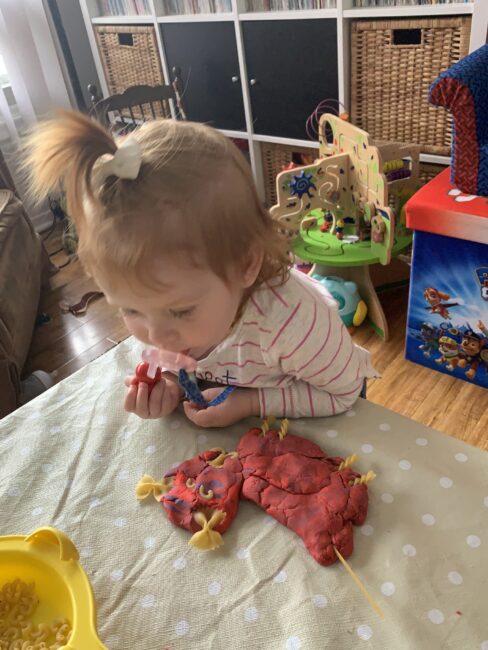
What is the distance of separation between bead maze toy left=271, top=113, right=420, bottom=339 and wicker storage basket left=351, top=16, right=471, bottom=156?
0.13m

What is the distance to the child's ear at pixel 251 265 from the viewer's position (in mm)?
538

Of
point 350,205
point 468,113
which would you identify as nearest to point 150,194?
point 468,113

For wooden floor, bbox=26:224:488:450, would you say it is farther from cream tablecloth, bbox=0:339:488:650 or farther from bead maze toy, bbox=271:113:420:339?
cream tablecloth, bbox=0:339:488:650

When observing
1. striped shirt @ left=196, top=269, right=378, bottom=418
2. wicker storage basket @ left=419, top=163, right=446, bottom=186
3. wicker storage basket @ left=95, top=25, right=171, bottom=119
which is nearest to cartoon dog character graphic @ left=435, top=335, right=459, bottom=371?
wicker storage basket @ left=419, top=163, right=446, bottom=186

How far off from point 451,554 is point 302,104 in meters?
1.71

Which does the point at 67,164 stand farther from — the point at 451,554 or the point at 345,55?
the point at 345,55

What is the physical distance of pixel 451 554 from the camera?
1.56ft

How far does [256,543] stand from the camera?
0.51 meters

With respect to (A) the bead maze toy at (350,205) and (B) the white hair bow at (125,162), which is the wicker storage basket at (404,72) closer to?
(A) the bead maze toy at (350,205)

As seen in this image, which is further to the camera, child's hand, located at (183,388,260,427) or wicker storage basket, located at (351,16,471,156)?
wicker storage basket, located at (351,16,471,156)

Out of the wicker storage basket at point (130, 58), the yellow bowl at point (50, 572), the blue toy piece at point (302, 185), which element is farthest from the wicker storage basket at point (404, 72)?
the yellow bowl at point (50, 572)

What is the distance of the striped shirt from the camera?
610 mm

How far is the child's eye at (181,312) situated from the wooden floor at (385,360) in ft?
3.15

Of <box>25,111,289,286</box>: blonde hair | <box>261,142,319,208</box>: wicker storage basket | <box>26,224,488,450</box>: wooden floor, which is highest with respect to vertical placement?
<box>25,111,289,286</box>: blonde hair
